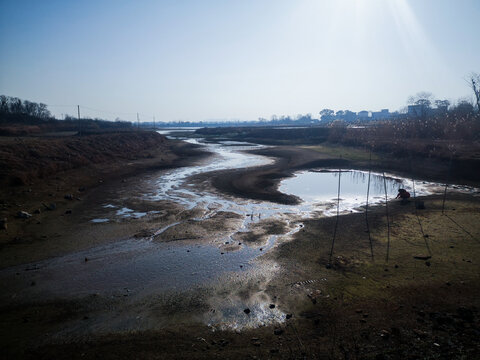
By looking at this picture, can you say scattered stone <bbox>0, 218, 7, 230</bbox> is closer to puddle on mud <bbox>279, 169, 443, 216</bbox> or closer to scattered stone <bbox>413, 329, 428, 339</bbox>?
puddle on mud <bbox>279, 169, 443, 216</bbox>

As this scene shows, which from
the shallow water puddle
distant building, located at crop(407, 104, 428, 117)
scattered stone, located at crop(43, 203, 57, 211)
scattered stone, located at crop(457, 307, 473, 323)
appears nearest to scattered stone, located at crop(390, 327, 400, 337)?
scattered stone, located at crop(457, 307, 473, 323)

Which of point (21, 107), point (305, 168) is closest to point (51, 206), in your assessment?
point (305, 168)

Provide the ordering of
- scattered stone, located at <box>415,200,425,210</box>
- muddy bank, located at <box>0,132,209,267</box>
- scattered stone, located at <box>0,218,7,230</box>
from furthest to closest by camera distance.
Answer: scattered stone, located at <box>415,200,425,210</box> < scattered stone, located at <box>0,218,7,230</box> < muddy bank, located at <box>0,132,209,267</box>

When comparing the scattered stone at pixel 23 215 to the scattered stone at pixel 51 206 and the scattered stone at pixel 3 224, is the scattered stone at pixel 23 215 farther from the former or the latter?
the scattered stone at pixel 51 206

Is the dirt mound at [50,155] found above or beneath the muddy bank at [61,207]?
above

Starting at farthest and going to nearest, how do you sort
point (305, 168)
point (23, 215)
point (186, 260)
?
point (305, 168), point (23, 215), point (186, 260)

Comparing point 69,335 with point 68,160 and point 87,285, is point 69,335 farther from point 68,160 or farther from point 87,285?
point 68,160

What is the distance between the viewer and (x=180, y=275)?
1259 cm

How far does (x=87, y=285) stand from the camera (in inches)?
464

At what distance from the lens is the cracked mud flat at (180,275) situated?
9.59 meters

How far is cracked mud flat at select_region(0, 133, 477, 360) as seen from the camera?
9.59 metres

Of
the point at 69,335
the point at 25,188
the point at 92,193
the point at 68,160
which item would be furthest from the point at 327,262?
the point at 68,160

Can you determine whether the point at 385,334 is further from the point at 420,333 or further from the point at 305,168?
the point at 305,168

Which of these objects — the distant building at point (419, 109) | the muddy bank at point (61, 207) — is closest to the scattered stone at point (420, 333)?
the muddy bank at point (61, 207)
